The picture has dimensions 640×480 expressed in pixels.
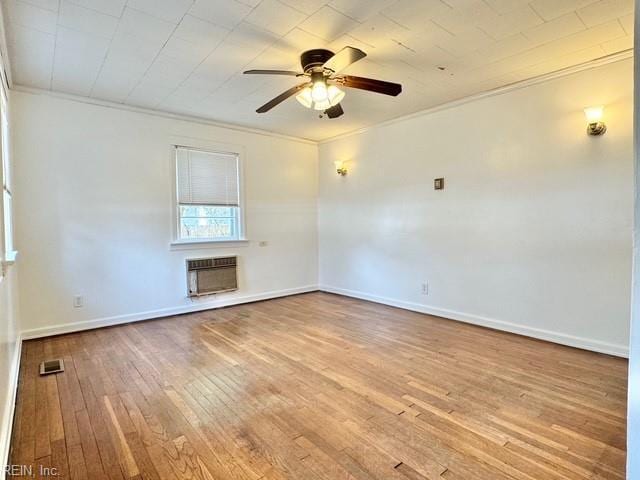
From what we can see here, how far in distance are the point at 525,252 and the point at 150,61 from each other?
3942mm

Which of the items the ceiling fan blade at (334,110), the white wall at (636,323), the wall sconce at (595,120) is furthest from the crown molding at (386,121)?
the white wall at (636,323)

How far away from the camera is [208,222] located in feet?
16.1

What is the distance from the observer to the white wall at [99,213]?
363 cm

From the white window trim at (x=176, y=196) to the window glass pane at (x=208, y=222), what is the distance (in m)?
0.07

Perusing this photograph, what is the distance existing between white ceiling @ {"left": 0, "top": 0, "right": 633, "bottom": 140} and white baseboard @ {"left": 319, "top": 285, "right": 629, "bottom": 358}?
2.48m

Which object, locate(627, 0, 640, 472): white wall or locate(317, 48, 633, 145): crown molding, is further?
locate(317, 48, 633, 145): crown molding

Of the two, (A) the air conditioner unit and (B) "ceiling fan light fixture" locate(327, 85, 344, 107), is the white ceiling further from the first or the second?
(A) the air conditioner unit

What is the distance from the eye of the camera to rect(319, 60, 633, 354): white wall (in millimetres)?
3086

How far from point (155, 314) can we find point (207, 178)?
74.4 inches

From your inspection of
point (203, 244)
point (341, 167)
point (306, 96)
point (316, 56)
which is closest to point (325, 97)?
point (306, 96)

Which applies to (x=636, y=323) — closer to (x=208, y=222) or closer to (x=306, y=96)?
(x=306, y=96)

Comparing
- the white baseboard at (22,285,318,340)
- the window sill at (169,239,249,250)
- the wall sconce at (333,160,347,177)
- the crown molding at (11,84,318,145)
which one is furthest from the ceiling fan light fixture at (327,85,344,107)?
the white baseboard at (22,285,318,340)

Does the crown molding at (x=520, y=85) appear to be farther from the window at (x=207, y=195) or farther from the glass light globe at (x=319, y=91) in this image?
the window at (x=207, y=195)

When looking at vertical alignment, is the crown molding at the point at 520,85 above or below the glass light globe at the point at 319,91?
above
